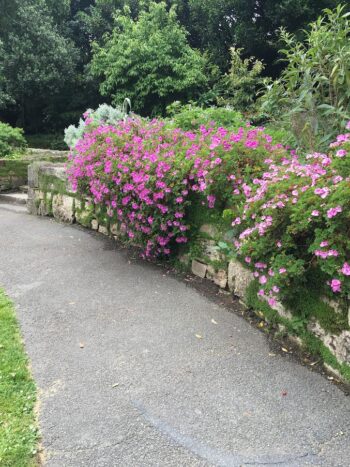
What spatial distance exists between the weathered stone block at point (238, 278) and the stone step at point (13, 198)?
597 cm

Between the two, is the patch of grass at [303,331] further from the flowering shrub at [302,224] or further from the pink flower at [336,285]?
the pink flower at [336,285]

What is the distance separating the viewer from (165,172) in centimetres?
376

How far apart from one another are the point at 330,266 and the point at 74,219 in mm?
4703

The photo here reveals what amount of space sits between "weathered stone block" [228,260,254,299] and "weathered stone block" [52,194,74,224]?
11.5 feet

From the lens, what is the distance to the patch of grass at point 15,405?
6.17 feet

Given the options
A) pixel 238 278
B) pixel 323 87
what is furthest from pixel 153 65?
pixel 238 278

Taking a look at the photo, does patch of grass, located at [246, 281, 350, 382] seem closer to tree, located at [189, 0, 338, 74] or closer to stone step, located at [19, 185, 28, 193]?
stone step, located at [19, 185, 28, 193]

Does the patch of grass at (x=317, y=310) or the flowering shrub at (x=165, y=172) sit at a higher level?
the flowering shrub at (x=165, y=172)

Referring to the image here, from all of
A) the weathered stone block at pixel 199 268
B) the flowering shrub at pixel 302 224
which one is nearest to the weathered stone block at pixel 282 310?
the flowering shrub at pixel 302 224

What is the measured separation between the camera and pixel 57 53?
15.7 metres

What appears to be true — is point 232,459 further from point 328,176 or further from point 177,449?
point 328,176

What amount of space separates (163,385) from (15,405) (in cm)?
81

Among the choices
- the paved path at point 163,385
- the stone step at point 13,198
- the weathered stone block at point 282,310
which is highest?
the weathered stone block at point 282,310

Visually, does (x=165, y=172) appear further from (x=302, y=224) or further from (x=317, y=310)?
(x=317, y=310)
